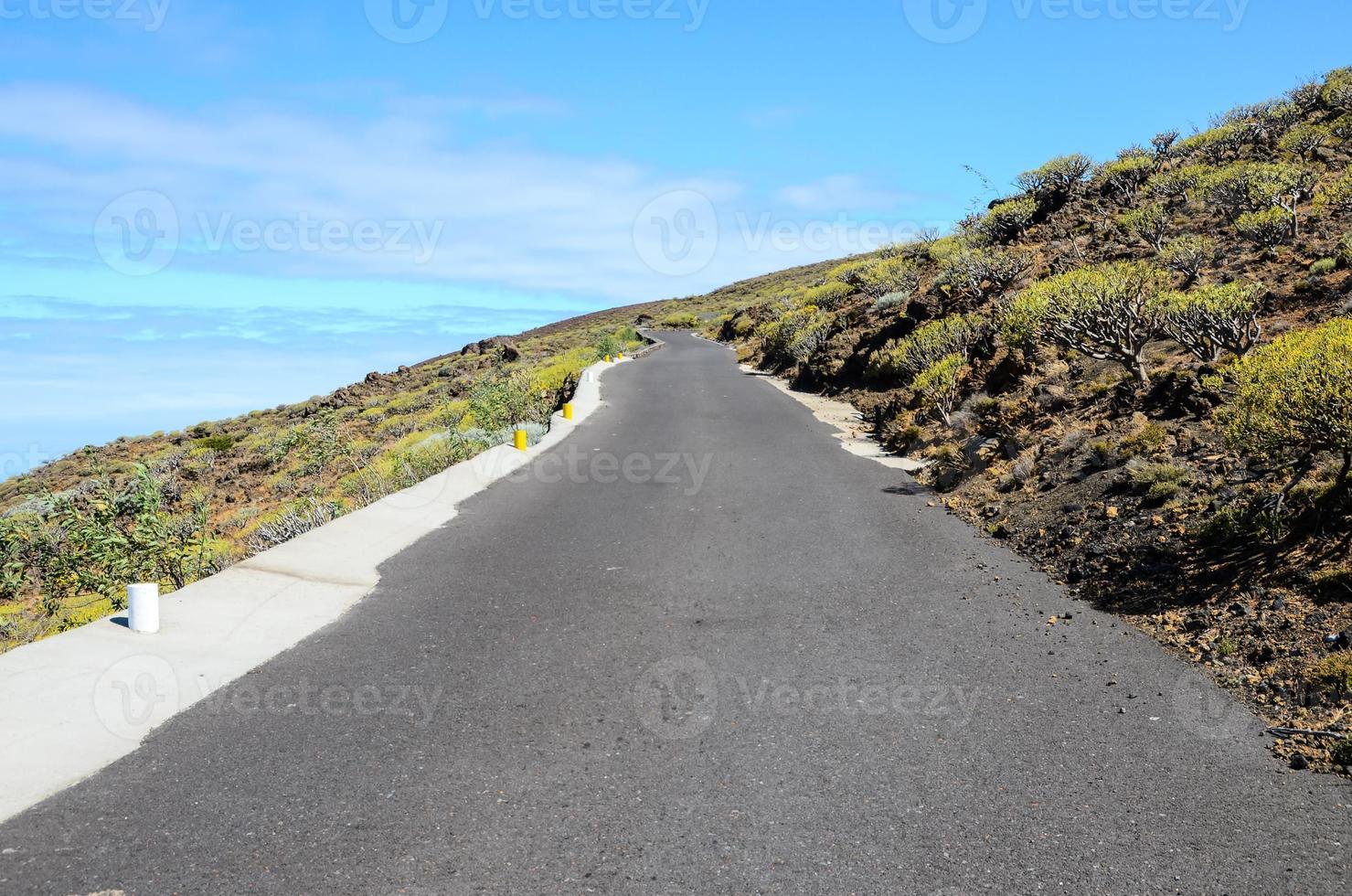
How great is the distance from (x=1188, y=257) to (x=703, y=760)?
62.9ft

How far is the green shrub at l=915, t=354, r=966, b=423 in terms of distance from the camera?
59.8 feet

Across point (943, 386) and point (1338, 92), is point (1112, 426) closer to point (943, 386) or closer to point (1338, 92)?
point (943, 386)

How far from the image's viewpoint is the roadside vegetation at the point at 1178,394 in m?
7.07

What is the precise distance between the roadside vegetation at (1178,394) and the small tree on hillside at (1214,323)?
0.13 feet

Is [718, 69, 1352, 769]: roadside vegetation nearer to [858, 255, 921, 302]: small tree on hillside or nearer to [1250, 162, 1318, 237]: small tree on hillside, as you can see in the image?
[1250, 162, 1318, 237]: small tree on hillside

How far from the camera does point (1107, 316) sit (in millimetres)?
14789

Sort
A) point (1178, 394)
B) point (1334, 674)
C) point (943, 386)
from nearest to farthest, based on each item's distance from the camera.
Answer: point (1334, 674) < point (1178, 394) < point (943, 386)

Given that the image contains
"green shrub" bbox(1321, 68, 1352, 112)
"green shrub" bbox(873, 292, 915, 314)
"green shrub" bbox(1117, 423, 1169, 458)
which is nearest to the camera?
"green shrub" bbox(1117, 423, 1169, 458)

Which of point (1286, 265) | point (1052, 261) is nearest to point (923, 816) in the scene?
point (1286, 265)

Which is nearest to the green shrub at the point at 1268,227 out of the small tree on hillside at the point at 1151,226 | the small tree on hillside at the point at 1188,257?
the small tree on hillside at the point at 1188,257

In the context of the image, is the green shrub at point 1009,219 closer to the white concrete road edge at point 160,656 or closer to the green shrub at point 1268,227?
the green shrub at point 1268,227

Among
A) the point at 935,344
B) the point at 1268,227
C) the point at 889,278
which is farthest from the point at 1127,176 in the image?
the point at 935,344

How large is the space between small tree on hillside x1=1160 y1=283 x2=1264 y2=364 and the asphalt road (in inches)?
284

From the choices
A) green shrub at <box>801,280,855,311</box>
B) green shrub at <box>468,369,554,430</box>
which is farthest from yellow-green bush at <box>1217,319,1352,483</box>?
green shrub at <box>801,280,855,311</box>
